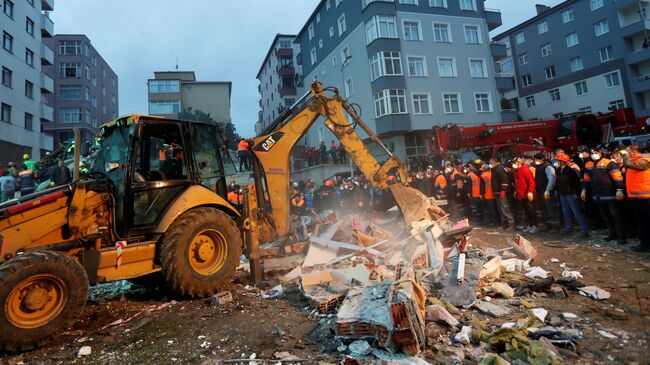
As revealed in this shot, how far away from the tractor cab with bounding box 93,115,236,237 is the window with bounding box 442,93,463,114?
24.6 metres

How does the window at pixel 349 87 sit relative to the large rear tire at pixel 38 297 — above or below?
above

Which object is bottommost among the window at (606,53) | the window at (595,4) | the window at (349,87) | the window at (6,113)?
the window at (6,113)

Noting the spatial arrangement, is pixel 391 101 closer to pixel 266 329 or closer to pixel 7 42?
pixel 266 329

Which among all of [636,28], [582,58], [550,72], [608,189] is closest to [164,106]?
[550,72]

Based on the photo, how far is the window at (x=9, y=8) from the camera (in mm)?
23884

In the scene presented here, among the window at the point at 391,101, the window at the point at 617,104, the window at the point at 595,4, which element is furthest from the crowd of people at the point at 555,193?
the window at the point at 595,4

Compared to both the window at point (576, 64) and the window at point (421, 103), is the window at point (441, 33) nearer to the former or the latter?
the window at point (421, 103)

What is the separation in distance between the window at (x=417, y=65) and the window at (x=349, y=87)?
5.32 m

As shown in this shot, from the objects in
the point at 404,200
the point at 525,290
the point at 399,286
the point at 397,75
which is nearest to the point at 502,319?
the point at 525,290

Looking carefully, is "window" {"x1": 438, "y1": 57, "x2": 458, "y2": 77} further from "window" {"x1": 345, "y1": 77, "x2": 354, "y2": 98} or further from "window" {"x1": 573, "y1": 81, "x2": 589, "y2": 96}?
"window" {"x1": 573, "y1": 81, "x2": 589, "y2": 96}

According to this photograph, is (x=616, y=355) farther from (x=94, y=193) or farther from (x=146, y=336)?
(x=94, y=193)

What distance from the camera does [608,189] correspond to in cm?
709

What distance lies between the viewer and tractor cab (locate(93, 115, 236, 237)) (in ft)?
16.3

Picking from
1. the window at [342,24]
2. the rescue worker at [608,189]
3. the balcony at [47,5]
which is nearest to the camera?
the rescue worker at [608,189]
